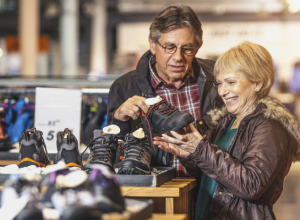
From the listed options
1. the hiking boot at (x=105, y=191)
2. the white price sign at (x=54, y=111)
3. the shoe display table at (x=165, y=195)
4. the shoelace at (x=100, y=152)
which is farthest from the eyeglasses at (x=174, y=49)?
the hiking boot at (x=105, y=191)

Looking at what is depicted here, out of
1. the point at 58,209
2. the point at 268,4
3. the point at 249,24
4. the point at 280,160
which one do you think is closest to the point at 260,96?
the point at 280,160

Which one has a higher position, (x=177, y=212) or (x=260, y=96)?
(x=260, y=96)

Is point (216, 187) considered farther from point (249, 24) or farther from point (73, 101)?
point (249, 24)

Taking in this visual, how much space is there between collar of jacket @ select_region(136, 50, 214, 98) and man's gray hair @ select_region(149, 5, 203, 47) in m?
0.21

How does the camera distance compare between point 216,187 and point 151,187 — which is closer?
point 151,187

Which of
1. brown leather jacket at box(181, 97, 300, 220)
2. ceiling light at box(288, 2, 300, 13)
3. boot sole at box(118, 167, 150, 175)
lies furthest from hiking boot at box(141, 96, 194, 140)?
ceiling light at box(288, 2, 300, 13)

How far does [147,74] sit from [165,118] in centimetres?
49

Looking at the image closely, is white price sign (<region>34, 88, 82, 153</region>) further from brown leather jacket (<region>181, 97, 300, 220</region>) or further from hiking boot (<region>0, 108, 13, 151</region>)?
brown leather jacket (<region>181, 97, 300, 220</region>)

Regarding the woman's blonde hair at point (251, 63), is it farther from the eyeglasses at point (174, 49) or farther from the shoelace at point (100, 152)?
the shoelace at point (100, 152)

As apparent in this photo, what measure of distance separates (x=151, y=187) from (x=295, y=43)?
8.74m

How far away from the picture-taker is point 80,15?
37.8ft

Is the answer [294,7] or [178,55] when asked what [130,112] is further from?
[294,7]

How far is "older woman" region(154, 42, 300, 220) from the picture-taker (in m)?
1.46

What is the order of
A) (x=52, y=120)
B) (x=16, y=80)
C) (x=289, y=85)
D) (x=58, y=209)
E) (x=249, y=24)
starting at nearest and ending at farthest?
1. (x=58, y=209)
2. (x=52, y=120)
3. (x=16, y=80)
4. (x=289, y=85)
5. (x=249, y=24)
